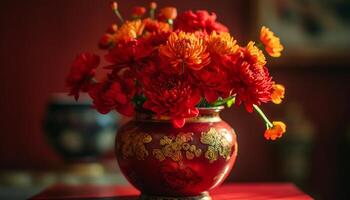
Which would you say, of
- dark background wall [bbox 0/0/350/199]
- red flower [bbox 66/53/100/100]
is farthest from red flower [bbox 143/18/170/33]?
dark background wall [bbox 0/0/350/199]

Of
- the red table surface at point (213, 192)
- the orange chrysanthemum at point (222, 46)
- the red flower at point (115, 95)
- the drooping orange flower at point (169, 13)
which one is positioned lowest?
the red table surface at point (213, 192)

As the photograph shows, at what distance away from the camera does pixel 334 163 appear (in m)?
2.92

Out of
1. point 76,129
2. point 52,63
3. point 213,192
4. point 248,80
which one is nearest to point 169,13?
point 248,80

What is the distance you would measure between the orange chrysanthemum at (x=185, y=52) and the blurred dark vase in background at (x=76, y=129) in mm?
1203

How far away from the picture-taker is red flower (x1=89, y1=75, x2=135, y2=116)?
1107 mm

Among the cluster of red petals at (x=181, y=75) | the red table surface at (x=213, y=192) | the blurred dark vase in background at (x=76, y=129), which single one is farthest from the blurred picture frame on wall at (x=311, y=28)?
the cluster of red petals at (x=181, y=75)

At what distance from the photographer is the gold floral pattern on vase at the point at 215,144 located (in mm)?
1141

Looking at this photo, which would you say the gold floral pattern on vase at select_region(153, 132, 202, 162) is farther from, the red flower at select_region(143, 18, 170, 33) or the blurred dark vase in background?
the blurred dark vase in background

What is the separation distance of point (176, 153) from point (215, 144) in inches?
3.3

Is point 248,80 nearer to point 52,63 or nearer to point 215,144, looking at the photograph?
point 215,144

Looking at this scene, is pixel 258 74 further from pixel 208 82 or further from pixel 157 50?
pixel 157 50

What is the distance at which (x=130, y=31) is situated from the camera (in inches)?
48.1

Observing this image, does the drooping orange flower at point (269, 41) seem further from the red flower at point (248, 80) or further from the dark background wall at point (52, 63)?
the dark background wall at point (52, 63)

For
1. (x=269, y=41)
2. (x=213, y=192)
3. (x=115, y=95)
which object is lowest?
(x=213, y=192)
